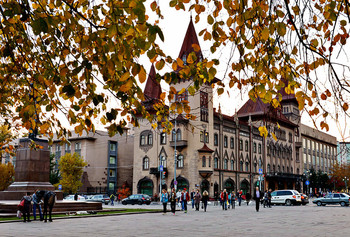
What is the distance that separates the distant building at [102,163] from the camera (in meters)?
75.5

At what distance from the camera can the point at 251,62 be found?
688 cm

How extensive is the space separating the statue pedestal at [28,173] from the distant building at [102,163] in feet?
163

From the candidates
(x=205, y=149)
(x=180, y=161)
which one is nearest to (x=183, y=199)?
(x=205, y=149)

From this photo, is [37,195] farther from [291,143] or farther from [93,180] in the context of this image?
[291,143]

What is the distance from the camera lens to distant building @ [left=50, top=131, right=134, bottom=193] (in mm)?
75488

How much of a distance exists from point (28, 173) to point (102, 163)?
2106 inches

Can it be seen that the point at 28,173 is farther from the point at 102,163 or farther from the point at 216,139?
the point at 102,163

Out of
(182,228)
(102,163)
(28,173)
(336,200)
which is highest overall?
(102,163)

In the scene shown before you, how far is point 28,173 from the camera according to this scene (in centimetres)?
2427

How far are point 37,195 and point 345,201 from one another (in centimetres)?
3225

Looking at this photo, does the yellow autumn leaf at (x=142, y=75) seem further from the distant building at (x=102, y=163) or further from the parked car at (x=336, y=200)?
the distant building at (x=102, y=163)

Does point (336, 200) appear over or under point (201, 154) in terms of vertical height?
under

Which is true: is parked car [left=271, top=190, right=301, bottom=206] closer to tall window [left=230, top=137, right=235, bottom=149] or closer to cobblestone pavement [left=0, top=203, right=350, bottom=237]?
tall window [left=230, top=137, right=235, bottom=149]

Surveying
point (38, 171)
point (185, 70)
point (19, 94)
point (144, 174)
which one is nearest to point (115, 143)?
point (144, 174)
